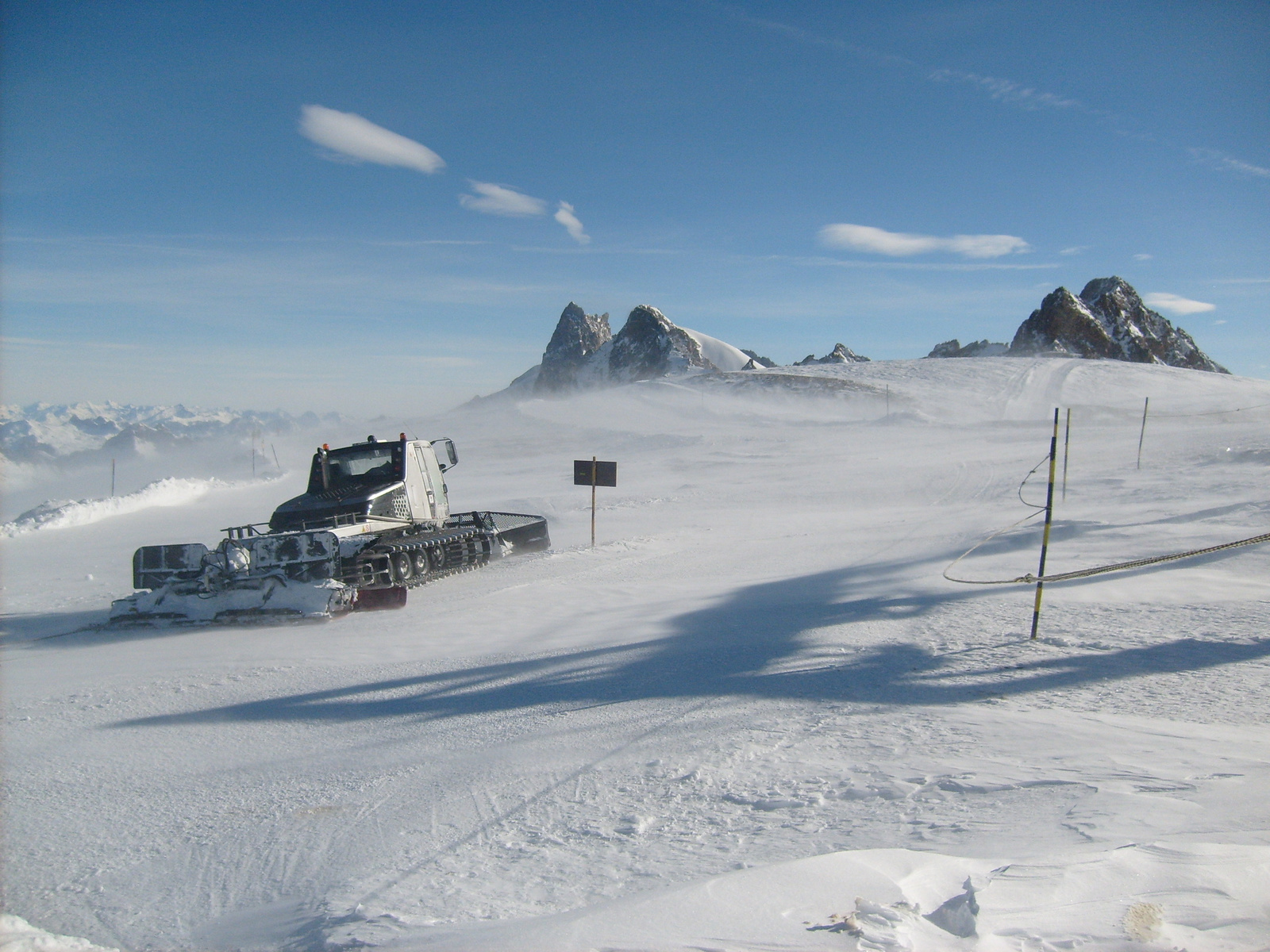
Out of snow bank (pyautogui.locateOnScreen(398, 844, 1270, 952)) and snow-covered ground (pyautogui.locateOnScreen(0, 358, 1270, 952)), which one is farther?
snow-covered ground (pyautogui.locateOnScreen(0, 358, 1270, 952))

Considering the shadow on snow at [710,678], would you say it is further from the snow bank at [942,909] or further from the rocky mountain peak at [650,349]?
the rocky mountain peak at [650,349]

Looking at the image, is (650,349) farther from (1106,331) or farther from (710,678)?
(710,678)

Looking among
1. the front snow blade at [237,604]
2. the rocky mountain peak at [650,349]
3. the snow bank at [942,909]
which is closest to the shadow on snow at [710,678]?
the snow bank at [942,909]

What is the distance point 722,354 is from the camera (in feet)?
621

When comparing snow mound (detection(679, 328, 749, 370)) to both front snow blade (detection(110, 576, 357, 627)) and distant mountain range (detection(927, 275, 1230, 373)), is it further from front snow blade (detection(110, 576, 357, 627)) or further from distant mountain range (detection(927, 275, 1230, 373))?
front snow blade (detection(110, 576, 357, 627))

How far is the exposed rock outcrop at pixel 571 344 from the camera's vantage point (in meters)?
186

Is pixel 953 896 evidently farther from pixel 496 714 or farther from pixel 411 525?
pixel 411 525

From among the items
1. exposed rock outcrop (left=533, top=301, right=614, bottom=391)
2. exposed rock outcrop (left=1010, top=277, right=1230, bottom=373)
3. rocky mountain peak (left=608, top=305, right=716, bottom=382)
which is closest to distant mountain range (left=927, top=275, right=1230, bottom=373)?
exposed rock outcrop (left=1010, top=277, right=1230, bottom=373)

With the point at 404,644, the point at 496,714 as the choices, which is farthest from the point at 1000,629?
the point at 404,644

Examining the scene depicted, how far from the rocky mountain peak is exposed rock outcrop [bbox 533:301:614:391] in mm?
16541

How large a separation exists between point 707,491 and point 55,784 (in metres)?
23.2

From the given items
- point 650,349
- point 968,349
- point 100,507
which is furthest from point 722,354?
point 100,507

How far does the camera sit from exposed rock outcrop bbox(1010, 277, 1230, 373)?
116375 millimetres

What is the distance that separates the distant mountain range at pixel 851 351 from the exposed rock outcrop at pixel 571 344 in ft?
0.62
